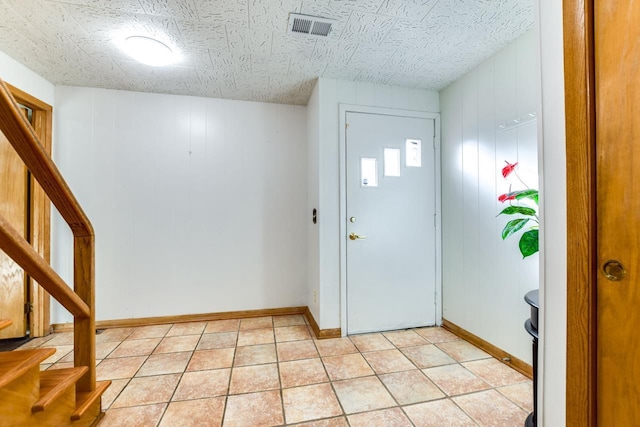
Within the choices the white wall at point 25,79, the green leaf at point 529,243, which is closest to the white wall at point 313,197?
the green leaf at point 529,243

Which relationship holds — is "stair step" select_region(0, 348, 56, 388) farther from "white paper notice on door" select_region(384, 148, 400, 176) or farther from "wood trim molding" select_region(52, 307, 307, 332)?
"white paper notice on door" select_region(384, 148, 400, 176)

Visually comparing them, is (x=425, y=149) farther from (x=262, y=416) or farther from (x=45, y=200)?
(x=45, y=200)

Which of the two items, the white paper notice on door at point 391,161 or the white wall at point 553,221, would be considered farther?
the white paper notice on door at point 391,161

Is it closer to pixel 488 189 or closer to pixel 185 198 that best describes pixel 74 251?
pixel 185 198

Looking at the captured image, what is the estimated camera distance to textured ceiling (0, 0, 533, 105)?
1577mm

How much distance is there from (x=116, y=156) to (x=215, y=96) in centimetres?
114

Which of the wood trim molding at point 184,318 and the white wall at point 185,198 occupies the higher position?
the white wall at point 185,198

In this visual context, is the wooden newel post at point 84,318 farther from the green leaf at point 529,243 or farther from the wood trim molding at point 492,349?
the wood trim molding at point 492,349

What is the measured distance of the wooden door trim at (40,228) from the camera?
7.61ft

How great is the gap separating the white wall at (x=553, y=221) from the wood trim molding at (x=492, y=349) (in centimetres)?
134

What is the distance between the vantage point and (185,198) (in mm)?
2729

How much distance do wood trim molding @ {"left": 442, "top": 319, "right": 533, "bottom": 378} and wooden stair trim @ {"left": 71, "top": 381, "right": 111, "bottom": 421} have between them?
2614 millimetres

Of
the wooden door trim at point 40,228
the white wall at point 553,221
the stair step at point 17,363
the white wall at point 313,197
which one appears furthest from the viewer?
the white wall at point 313,197

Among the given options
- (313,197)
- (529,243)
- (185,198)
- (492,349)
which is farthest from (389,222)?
(185,198)
